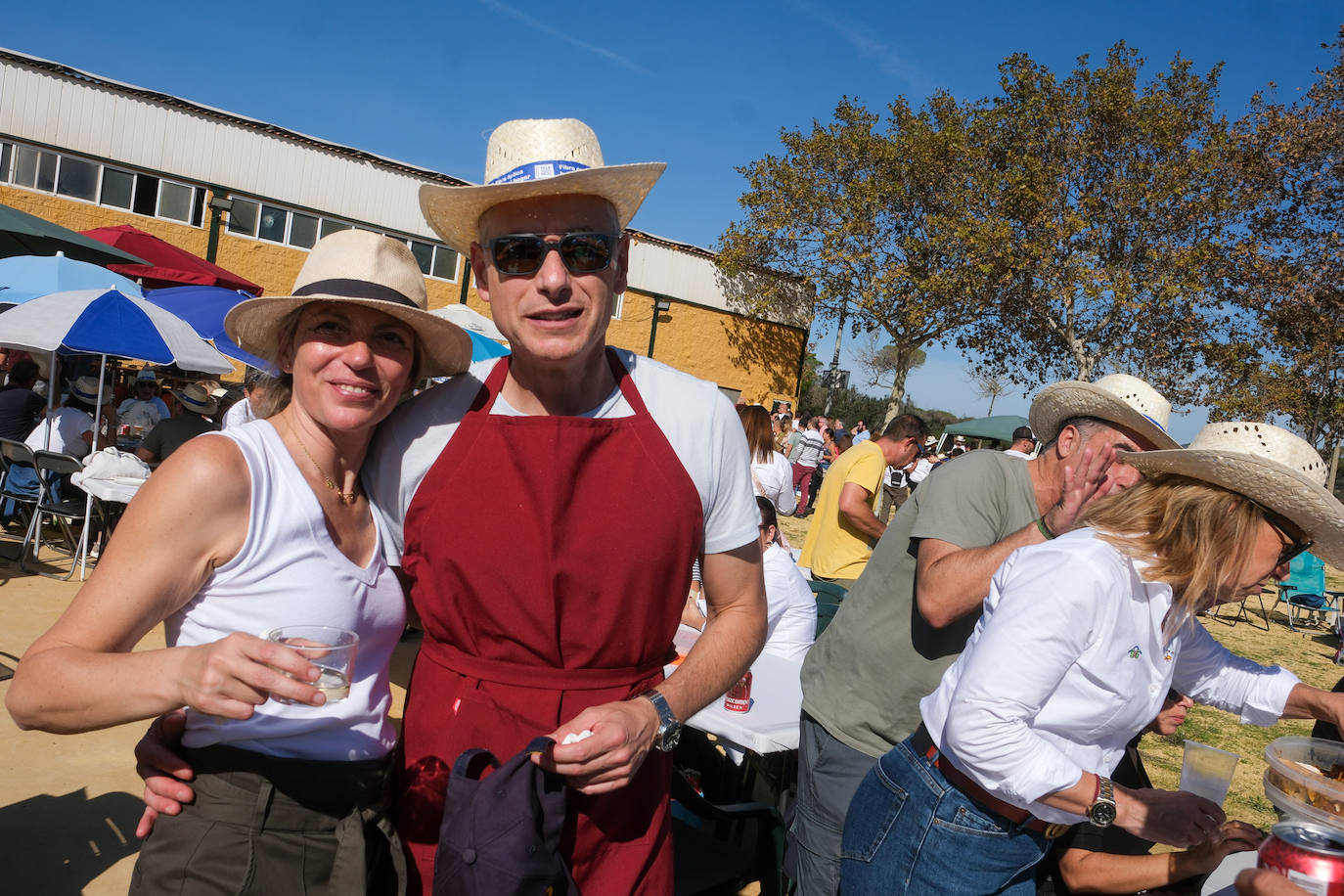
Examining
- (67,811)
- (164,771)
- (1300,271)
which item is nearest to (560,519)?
(164,771)

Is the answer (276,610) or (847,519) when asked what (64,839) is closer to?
(276,610)

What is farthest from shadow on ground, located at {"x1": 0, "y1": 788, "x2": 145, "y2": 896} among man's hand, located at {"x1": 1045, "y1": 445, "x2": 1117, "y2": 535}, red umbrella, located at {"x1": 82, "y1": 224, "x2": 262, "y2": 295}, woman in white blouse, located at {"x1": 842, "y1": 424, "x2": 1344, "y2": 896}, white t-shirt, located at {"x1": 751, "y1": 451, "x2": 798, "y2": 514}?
red umbrella, located at {"x1": 82, "y1": 224, "x2": 262, "y2": 295}

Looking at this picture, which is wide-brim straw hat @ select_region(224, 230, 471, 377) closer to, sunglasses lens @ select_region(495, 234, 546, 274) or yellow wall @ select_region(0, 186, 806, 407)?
sunglasses lens @ select_region(495, 234, 546, 274)

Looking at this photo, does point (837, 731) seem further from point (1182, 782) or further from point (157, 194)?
point (157, 194)

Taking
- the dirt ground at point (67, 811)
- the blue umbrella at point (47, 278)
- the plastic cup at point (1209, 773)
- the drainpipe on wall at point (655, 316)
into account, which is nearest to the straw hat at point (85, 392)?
the blue umbrella at point (47, 278)

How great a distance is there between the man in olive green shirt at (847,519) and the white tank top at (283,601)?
488 centimetres

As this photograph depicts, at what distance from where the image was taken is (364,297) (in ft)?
5.57

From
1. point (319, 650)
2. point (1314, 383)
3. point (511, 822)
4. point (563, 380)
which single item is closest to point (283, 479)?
point (319, 650)

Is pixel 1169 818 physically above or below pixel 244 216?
below

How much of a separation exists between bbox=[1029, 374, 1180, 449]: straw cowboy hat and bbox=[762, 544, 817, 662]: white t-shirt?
6.60 feet

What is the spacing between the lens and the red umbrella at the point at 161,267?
1248 centimetres

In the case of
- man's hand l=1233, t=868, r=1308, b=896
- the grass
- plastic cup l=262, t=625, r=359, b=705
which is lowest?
the grass

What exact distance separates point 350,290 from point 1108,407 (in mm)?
2055

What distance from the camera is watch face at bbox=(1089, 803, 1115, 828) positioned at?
188cm
